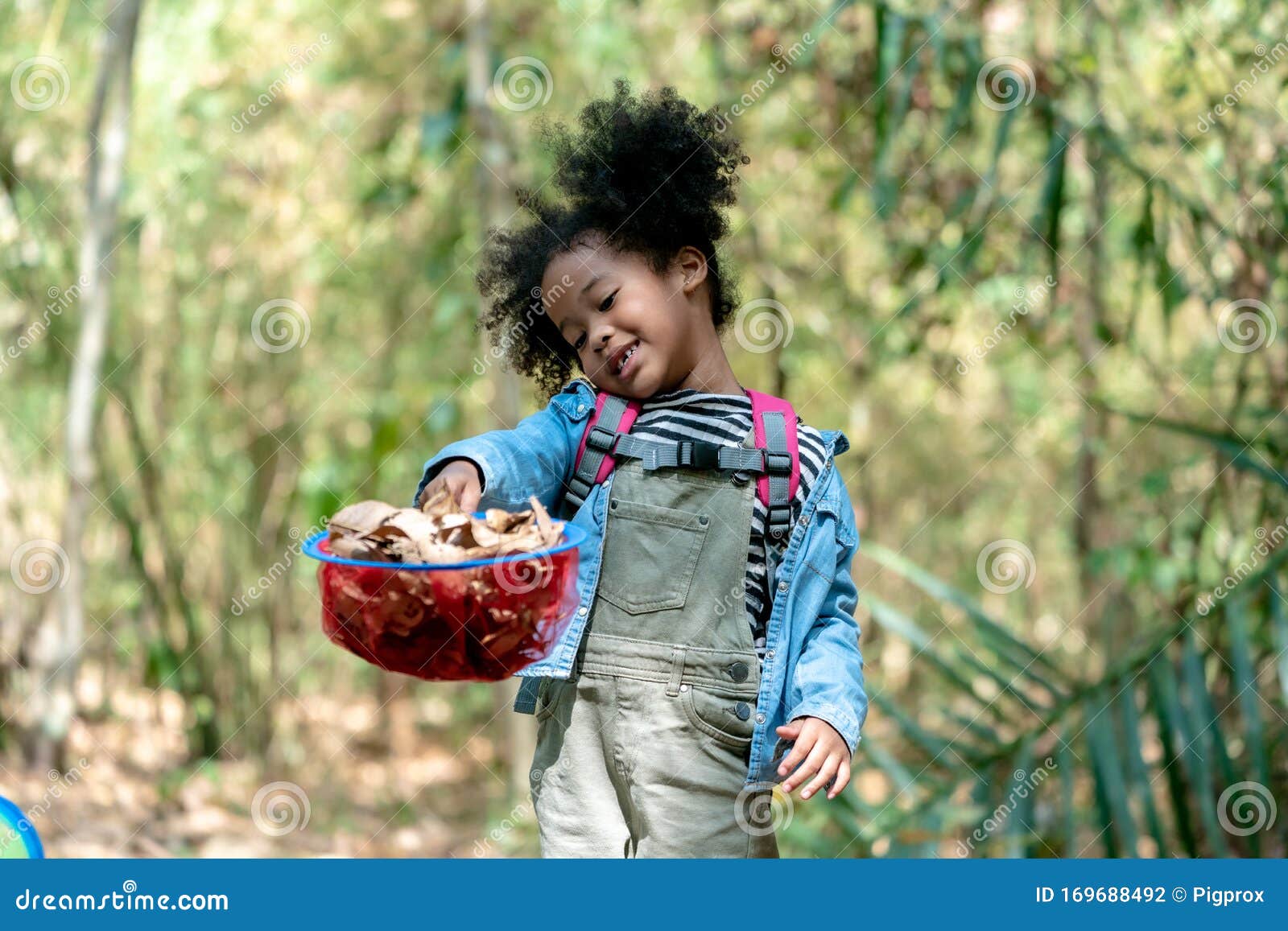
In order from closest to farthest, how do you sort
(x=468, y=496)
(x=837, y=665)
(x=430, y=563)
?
(x=430, y=563)
(x=468, y=496)
(x=837, y=665)

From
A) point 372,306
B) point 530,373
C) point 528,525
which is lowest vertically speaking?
point 528,525

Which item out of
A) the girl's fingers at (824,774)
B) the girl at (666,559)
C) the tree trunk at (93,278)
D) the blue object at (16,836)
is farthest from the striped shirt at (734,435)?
the tree trunk at (93,278)

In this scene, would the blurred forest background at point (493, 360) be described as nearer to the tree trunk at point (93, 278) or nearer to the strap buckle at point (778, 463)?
the tree trunk at point (93, 278)

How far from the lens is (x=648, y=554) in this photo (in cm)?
117

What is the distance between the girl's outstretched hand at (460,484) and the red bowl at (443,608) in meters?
0.09

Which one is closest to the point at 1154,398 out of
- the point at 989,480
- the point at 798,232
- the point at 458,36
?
the point at 989,480

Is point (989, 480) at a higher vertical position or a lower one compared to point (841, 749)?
higher

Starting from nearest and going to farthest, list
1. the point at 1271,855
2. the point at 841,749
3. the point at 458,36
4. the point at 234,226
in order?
the point at 841,749 → the point at 1271,855 → the point at 458,36 → the point at 234,226

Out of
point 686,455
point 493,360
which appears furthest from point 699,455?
point 493,360

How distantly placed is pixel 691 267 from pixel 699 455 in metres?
0.19

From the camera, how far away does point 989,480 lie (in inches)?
145

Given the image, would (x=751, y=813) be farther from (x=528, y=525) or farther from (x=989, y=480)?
(x=989, y=480)

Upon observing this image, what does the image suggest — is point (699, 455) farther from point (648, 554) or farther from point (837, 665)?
point (837, 665)

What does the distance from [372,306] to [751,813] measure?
2524 millimetres
